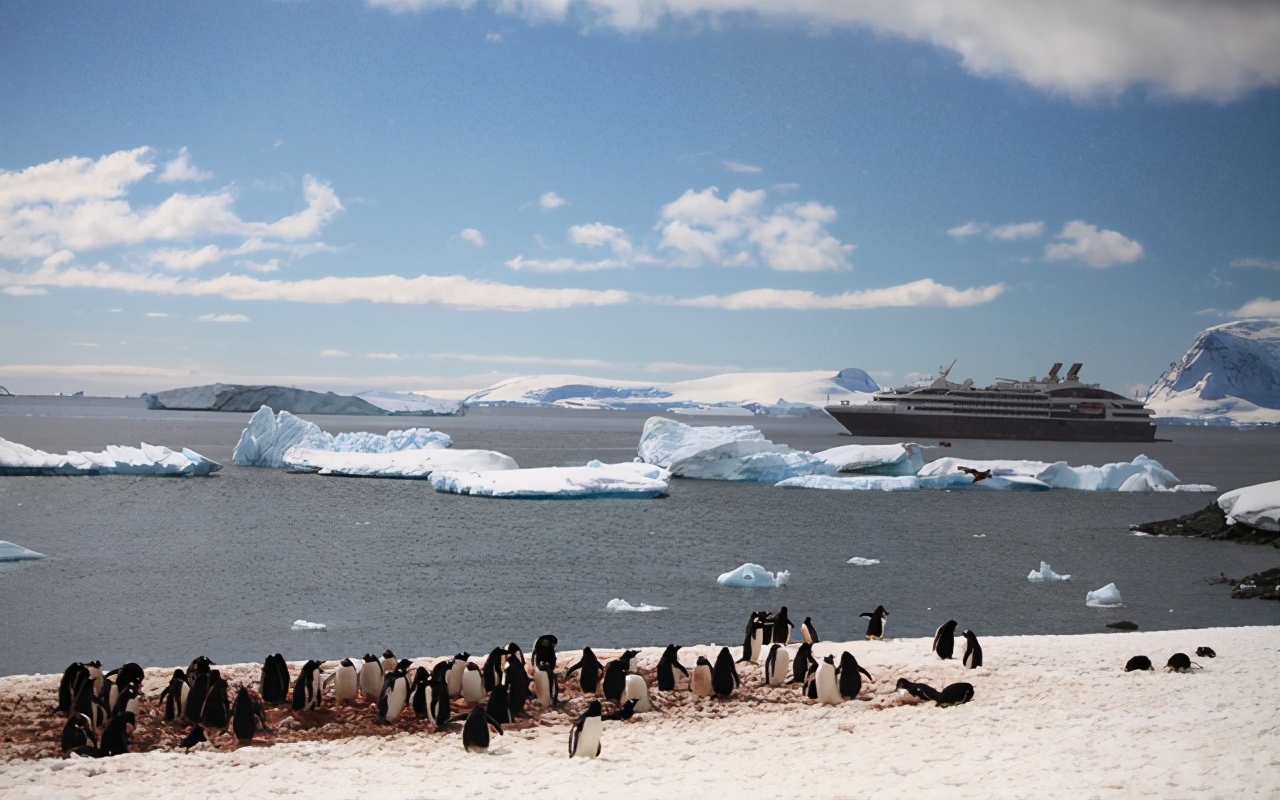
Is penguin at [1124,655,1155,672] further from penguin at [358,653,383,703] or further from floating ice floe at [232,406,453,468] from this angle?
floating ice floe at [232,406,453,468]

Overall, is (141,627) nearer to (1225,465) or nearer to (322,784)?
(322,784)

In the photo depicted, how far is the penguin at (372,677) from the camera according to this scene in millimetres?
7055

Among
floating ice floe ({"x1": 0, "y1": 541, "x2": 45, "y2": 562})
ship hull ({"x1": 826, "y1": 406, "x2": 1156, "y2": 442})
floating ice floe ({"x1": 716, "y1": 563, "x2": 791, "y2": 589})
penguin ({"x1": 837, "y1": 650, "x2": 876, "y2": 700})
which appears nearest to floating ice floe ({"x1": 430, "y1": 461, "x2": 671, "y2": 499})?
floating ice floe ({"x1": 0, "y1": 541, "x2": 45, "y2": 562})

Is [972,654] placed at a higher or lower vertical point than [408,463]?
lower

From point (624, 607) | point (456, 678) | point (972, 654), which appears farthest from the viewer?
point (624, 607)

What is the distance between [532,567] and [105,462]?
1960cm

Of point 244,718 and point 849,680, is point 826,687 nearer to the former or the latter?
point 849,680

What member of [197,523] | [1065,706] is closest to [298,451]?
[197,523]

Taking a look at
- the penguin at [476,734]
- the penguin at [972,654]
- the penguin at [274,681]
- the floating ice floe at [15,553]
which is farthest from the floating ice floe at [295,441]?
the penguin at [476,734]

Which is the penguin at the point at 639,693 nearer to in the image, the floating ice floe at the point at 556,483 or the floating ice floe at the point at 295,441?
the floating ice floe at the point at 556,483

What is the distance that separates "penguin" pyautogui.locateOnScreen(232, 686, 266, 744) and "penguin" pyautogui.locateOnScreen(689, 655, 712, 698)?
2654mm

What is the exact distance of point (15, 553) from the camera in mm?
15898

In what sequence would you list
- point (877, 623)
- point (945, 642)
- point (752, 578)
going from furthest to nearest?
point (752, 578)
point (877, 623)
point (945, 642)

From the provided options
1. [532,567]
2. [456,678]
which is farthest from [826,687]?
[532,567]
